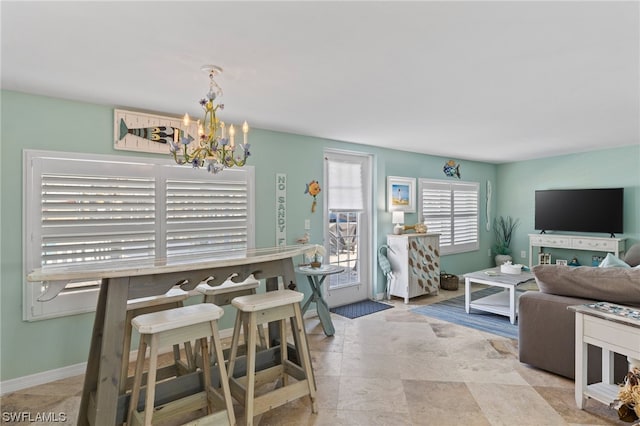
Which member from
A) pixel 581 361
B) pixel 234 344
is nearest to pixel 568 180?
pixel 581 361

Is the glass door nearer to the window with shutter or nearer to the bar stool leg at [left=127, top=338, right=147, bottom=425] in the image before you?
the window with shutter

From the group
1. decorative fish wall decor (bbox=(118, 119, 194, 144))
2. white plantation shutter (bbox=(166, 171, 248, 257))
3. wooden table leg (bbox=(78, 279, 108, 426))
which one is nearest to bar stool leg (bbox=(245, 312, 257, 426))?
wooden table leg (bbox=(78, 279, 108, 426))

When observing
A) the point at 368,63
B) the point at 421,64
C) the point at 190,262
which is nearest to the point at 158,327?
the point at 190,262

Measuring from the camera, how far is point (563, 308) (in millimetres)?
2742

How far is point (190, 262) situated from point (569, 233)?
6582 millimetres

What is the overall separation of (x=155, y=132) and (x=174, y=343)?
2157 millimetres

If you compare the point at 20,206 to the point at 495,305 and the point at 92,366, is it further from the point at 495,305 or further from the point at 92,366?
the point at 495,305

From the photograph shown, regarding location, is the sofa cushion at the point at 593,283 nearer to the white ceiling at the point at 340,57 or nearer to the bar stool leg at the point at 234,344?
the white ceiling at the point at 340,57

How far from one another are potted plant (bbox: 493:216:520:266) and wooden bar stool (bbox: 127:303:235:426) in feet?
20.8

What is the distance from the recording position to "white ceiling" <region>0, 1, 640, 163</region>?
170 centimetres

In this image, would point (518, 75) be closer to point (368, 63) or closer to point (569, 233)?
point (368, 63)

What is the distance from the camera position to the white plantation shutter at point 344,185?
15.7 feet

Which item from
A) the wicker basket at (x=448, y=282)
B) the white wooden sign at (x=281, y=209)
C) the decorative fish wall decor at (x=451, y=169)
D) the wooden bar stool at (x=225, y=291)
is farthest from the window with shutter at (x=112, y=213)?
the decorative fish wall decor at (x=451, y=169)

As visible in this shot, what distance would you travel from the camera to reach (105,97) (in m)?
2.87
